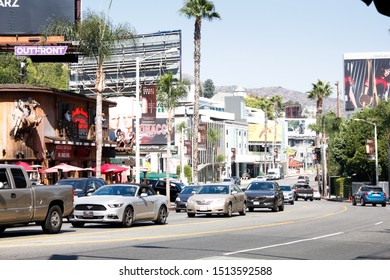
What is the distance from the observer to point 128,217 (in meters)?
26.4

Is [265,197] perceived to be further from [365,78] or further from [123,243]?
[365,78]

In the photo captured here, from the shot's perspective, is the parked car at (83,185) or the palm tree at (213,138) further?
the palm tree at (213,138)

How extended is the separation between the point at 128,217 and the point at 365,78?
443 ft

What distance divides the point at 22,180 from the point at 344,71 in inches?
5452

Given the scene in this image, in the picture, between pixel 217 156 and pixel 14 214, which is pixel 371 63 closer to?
pixel 217 156

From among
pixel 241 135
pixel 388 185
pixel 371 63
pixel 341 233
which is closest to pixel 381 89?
pixel 371 63

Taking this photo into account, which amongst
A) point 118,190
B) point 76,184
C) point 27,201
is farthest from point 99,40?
point 27,201

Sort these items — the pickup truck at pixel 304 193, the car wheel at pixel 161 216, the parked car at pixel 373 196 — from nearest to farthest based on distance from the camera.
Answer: the car wheel at pixel 161 216, the parked car at pixel 373 196, the pickup truck at pixel 304 193

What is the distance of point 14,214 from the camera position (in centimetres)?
2070

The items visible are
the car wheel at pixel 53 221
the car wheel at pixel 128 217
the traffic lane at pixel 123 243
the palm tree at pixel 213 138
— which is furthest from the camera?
the palm tree at pixel 213 138

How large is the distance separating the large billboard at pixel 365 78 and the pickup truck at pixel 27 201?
13529 cm

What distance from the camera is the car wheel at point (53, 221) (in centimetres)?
2234

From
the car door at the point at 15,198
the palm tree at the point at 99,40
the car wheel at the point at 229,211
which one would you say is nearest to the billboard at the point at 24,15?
the palm tree at the point at 99,40

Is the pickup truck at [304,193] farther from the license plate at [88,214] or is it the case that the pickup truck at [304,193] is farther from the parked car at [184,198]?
the license plate at [88,214]
